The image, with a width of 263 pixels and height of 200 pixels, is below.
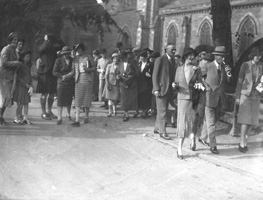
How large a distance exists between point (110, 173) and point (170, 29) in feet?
99.2

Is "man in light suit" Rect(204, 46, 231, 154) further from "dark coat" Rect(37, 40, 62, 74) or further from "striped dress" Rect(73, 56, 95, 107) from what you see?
"dark coat" Rect(37, 40, 62, 74)

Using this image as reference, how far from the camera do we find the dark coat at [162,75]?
781 cm

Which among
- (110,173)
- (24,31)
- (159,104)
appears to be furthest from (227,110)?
(24,31)

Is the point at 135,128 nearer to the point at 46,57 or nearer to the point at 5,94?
the point at 46,57

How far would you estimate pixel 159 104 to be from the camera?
25.9 ft

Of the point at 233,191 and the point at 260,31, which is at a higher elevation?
the point at 260,31

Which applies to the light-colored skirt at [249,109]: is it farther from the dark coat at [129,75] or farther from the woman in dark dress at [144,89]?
the woman in dark dress at [144,89]

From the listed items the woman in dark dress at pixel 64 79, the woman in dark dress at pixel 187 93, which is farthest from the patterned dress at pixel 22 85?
the woman in dark dress at pixel 187 93

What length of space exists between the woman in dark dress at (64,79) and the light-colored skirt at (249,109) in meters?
4.17

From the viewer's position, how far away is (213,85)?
7012 mm

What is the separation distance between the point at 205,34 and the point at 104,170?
26497 millimetres

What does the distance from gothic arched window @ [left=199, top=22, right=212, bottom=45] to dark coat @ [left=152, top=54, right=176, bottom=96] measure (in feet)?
74.6

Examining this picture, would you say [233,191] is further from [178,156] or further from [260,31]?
[260,31]

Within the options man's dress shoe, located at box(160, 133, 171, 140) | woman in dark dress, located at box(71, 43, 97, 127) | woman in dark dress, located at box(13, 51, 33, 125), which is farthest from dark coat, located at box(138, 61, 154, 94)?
woman in dark dress, located at box(13, 51, 33, 125)
